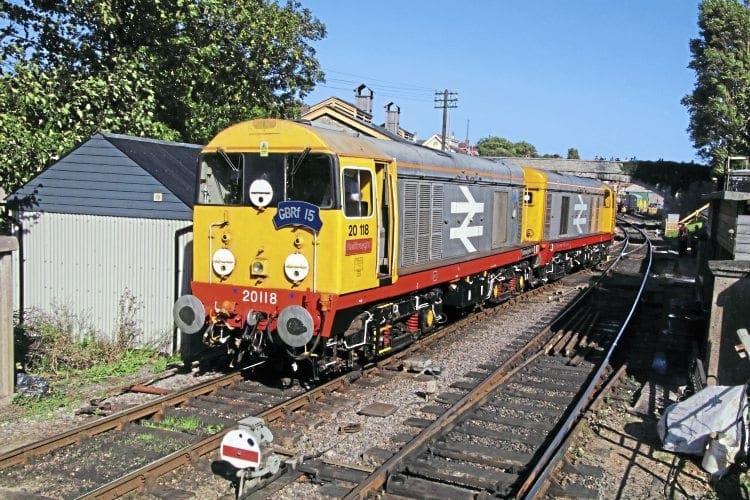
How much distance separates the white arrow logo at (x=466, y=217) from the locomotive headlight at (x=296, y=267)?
180 inches

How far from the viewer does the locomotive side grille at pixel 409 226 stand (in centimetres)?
1070

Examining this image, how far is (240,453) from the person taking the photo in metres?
6.23

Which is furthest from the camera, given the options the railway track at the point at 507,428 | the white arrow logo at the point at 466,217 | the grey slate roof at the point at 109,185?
the white arrow logo at the point at 466,217

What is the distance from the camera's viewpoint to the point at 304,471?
6684 mm

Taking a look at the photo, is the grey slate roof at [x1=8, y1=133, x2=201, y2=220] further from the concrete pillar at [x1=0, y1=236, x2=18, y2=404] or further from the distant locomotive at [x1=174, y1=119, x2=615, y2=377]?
the concrete pillar at [x1=0, y1=236, x2=18, y2=404]

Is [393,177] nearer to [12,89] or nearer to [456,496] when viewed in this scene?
[456,496]

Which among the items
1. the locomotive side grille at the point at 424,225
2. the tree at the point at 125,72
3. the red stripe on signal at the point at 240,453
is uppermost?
the tree at the point at 125,72

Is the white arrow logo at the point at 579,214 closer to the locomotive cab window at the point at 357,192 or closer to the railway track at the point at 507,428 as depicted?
the railway track at the point at 507,428

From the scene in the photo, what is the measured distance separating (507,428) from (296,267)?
3.30 m

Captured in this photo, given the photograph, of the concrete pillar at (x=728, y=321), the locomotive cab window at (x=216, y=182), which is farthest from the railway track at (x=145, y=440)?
the concrete pillar at (x=728, y=321)

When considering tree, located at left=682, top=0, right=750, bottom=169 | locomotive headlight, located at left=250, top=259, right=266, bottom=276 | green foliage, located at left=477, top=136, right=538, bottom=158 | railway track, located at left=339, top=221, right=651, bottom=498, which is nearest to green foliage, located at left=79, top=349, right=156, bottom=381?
locomotive headlight, located at left=250, top=259, right=266, bottom=276

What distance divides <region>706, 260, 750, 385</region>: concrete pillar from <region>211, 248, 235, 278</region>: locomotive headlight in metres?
6.36

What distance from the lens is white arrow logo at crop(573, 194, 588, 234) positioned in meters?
22.7

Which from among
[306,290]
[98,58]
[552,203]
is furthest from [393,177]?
[552,203]
